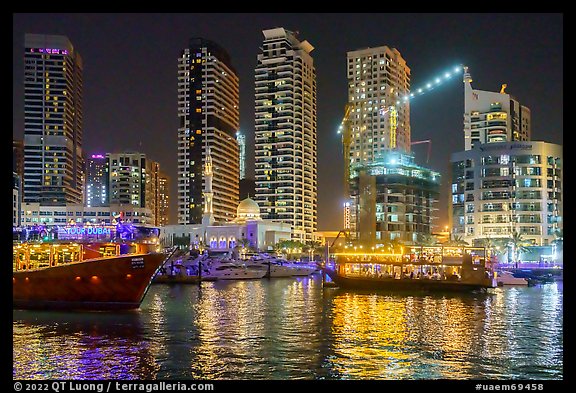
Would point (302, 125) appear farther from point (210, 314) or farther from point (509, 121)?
point (210, 314)

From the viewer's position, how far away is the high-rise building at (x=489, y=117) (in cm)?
16425

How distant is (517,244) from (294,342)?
81.3 meters

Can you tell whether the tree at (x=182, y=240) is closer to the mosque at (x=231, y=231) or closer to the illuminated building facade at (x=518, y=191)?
the mosque at (x=231, y=231)

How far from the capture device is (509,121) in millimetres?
168250

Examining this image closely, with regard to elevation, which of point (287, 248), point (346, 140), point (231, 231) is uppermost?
point (346, 140)

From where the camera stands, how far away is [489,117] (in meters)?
167

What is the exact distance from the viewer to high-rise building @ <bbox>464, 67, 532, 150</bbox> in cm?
16425

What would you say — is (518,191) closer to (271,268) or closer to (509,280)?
(509,280)

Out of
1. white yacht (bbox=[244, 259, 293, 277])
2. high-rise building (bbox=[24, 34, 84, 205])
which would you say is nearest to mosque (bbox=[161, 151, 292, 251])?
white yacht (bbox=[244, 259, 293, 277])

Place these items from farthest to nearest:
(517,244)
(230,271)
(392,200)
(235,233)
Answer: (235,233) → (392,200) → (517,244) → (230,271)

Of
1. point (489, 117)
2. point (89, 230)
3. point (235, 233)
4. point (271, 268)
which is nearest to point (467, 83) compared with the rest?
point (489, 117)

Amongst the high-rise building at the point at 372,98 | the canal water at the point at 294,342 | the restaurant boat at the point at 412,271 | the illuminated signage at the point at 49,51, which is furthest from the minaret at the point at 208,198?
the canal water at the point at 294,342

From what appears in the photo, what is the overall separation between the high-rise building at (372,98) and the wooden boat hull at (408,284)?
110 m
